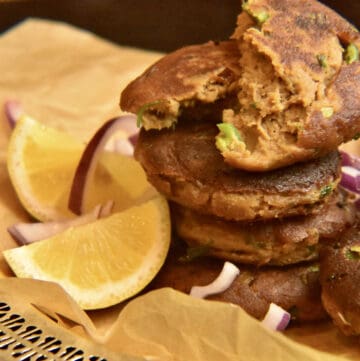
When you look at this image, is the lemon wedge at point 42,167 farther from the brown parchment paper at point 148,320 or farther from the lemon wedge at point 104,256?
the lemon wedge at point 104,256

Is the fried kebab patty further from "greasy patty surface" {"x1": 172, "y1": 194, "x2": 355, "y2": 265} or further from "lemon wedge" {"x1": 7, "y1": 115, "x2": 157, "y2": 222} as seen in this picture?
"lemon wedge" {"x1": 7, "y1": 115, "x2": 157, "y2": 222}

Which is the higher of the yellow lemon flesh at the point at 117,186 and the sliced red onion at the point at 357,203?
the sliced red onion at the point at 357,203

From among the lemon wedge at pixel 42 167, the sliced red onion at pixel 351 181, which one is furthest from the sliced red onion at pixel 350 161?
the lemon wedge at pixel 42 167

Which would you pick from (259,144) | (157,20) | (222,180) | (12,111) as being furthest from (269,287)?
(157,20)

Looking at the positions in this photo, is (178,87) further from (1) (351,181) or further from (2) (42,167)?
(2) (42,167)

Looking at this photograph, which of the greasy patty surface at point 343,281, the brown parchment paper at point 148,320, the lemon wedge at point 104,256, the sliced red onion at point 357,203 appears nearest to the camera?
the brown parchment paper at point 148,320

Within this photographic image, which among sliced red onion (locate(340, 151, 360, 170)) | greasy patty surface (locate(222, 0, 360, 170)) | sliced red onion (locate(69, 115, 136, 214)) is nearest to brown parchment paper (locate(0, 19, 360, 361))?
sliced red onion (locate(69, 115, 136, 214))
